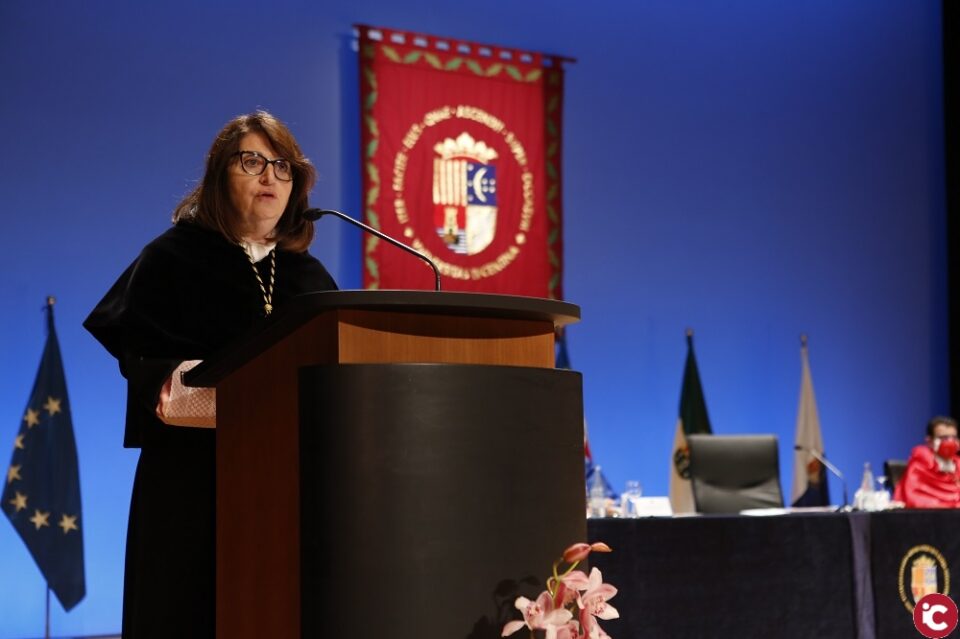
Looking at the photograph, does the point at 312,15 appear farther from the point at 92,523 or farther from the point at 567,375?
the point at 567,375

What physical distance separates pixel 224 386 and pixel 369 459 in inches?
18.1

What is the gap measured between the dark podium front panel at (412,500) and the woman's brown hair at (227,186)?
825 millimetres

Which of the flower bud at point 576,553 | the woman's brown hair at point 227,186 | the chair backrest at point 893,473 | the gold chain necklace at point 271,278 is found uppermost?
the woman's brown hair at point 227,186

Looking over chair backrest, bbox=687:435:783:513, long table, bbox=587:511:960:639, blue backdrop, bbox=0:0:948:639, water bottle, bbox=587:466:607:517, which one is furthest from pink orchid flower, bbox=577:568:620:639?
blue backdrop, bbox=0:0:948:639

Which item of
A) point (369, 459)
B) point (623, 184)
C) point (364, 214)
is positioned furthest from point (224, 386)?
point (623, 184)

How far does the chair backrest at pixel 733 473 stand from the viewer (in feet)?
19.2

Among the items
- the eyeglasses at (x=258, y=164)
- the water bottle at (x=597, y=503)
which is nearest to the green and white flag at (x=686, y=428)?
the water bottle at (x=597, y=503)

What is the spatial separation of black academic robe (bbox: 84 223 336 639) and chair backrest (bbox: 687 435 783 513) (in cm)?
420

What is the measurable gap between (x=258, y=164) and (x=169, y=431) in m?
0.49

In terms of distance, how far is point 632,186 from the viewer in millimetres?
7816

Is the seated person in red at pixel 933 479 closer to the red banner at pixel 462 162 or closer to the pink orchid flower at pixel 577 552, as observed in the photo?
the red banner at pixel 462 162

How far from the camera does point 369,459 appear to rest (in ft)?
4.15

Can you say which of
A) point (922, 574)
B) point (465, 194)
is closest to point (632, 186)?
point (465, 194)

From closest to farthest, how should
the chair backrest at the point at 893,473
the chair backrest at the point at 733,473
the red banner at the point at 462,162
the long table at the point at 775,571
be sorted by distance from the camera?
1. the long table at the point at 775,571
2. the chair backrest at the point at 733,473
3. the chair backrest at the point at 893,473
4. the red banner at the point at 462,162
